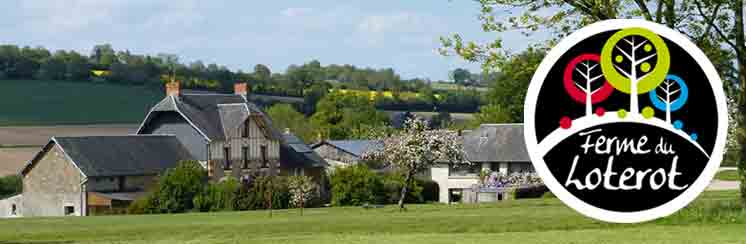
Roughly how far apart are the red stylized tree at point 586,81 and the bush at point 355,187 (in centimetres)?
5542

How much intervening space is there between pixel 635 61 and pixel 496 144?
7252 cm

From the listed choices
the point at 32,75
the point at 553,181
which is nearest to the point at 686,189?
the point at 553,181

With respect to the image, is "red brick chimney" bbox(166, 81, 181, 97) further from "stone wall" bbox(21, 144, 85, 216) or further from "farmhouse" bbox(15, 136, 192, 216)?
"stone wall" bbox(21, 144, 85, 216)

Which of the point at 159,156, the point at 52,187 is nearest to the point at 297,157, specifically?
the point at 159,156

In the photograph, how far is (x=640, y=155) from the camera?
1928 centimetres

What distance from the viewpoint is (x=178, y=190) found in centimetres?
7362

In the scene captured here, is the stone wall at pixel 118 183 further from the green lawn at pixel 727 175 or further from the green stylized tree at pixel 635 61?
the green stylized tree at pixel 635 61

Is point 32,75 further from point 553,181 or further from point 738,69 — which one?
point 553,181

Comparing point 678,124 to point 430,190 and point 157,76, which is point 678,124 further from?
point 157,76

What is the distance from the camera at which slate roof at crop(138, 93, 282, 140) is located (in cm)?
8700

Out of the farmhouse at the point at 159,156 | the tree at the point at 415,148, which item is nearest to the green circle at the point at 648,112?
the tree at the point at 415,148

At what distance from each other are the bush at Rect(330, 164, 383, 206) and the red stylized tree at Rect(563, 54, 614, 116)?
55.4m

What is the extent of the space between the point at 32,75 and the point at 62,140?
221 ft

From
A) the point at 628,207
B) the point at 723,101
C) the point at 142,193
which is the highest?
the point at 723,101
